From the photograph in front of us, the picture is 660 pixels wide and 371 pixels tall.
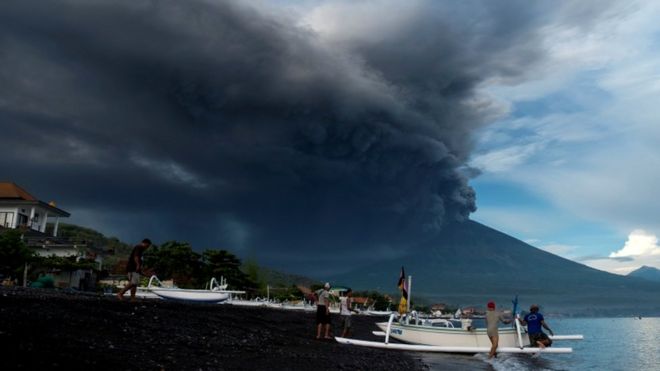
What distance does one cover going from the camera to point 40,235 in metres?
57.1

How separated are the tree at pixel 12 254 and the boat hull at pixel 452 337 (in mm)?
31845

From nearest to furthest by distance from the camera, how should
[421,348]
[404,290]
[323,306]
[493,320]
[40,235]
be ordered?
1. [493,320]
2. [323,306]
3. [421,348]
4. [404,290]
5. [40,235]

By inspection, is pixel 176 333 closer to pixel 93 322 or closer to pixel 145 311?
pixel 93 322

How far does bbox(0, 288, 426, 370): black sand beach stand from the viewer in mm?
8742

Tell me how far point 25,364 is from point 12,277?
4220cm

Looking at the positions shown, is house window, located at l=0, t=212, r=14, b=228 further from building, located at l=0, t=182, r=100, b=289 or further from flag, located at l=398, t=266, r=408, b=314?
flag, located at l=398, t=266, r=408, b=314

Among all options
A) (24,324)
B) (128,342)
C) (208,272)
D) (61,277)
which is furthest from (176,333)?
(208,272)

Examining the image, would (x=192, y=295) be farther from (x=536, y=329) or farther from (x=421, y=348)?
(x=536, y=329)

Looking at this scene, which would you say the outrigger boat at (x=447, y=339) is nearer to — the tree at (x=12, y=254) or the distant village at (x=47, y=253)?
the distant village at (x=47, y=253)

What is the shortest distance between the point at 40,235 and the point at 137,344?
176 ft

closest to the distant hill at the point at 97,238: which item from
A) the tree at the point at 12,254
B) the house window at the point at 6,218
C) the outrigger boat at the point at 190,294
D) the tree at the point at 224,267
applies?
the tree at the point at 224,267

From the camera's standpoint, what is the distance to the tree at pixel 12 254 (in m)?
40.2

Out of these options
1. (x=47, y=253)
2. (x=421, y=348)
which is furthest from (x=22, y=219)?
(x=421, y=348)

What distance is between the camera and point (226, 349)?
14070 millimetres
